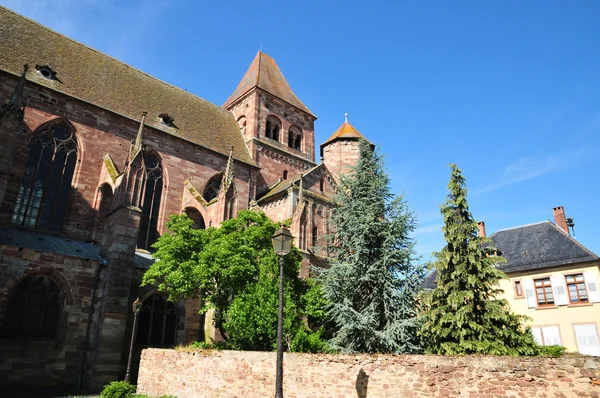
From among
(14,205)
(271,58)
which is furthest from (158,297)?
(271,58)

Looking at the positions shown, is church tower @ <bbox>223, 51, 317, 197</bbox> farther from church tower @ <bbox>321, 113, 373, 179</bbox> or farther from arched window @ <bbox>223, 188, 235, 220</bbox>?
arched window @ <bbox>223, 188, 235, 220</bbox>

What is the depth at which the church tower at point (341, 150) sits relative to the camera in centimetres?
3069

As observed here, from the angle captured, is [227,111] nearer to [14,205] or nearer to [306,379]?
[14,205]

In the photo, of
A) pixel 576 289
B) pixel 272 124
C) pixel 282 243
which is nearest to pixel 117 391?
pixel 282 243

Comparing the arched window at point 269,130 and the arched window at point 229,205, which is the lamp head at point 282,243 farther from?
the arched window at point 269,130

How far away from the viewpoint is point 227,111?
109ft

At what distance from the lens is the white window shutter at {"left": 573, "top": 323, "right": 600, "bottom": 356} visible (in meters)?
21.1

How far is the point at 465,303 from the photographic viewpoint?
48.5 ft

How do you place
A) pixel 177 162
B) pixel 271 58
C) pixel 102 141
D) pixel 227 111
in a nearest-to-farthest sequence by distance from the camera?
1. pixel 102 141
2. pixel 177 162
3. pixel 227 111
4. pixel 271 58

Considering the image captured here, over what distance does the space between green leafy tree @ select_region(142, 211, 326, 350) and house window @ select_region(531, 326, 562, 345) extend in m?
14.7

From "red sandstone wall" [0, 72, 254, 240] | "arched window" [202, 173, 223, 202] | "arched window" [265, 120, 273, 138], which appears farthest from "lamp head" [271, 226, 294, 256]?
"arched window" [265, 120, 273, 138]

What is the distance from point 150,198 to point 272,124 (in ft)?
46.5

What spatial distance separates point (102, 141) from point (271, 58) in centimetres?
2354

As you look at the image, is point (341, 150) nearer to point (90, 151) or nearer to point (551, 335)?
point (90, 151)
